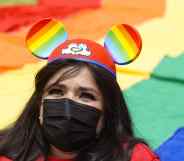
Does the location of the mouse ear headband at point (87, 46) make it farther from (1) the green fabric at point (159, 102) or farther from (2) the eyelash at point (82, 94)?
(1) the green fabric at point (159, 102)

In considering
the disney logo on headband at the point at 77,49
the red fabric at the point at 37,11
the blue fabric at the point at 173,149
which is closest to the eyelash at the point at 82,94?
the disney logo on headband at the point at 77,49

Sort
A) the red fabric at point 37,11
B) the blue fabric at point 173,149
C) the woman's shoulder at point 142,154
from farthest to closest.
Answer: the red fabric at point 37,11
the blue fabric at point 173,149
the woman's shoulder at point 142,154

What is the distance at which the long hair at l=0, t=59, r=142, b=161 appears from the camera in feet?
4.88

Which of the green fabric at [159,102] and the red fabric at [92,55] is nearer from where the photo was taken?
the red fabric at [92,55]

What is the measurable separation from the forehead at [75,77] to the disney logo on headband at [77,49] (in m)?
0.04

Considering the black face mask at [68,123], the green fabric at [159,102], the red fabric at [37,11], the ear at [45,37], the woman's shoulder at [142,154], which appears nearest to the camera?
the black face mask at [68,123]

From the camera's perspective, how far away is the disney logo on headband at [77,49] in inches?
58.4

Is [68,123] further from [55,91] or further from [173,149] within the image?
[173,149]

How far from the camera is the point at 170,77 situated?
2.54m

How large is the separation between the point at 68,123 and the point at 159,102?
Result: 3.17 feet

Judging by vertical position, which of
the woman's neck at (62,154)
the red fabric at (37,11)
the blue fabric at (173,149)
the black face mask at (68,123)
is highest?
the black face mask at (68,123)

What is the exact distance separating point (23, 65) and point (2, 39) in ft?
1.28

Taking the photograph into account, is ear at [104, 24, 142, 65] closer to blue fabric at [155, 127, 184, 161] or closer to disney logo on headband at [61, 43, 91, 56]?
disney logo on headband at [61, 43, 91, 56]

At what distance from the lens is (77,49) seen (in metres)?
1.49
